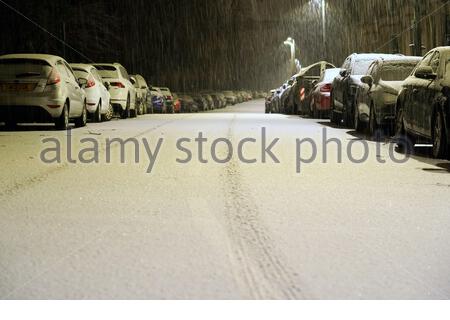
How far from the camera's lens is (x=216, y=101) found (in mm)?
70125

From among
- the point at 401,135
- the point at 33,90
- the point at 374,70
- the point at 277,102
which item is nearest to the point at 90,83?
the point at 33,90

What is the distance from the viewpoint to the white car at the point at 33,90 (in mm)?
18297

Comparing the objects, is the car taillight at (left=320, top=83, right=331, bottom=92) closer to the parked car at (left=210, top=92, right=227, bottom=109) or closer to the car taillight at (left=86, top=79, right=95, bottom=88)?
the car taillight at (left=86, top=79, right=95, bottom=88)

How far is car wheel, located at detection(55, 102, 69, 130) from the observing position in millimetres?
18781

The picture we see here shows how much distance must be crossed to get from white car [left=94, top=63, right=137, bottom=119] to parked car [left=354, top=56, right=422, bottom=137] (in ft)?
34.4

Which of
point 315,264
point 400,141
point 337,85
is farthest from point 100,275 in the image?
point 337,85

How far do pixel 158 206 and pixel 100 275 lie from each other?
265 centimetres

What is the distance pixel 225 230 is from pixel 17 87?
13.0 meters

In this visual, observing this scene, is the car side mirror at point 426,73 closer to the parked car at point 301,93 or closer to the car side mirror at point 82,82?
the car side mirror at point 82,82

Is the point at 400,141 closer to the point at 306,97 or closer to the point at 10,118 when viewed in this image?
the point at 10,118

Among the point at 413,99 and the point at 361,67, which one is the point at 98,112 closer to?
the point at 361,67

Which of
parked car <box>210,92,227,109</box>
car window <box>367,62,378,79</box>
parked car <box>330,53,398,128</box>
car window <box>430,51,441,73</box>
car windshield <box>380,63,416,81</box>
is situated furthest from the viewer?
parked car <box>210,92,227,109</box>

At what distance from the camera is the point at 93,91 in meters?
23.1

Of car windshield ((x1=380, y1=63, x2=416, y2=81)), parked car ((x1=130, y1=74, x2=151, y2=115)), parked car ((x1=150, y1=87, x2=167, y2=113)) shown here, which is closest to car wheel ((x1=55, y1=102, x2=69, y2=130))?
car windshield ((x1=380, y1=63, x2=416, y2=81))
